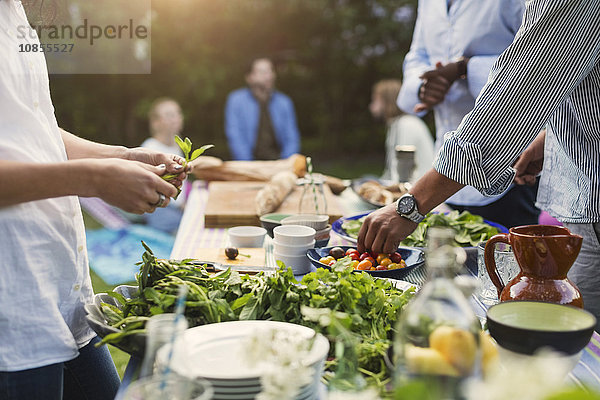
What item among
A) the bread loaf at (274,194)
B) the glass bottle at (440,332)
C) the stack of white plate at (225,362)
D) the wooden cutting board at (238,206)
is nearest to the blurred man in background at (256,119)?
the wooden cutting board at (238,206)

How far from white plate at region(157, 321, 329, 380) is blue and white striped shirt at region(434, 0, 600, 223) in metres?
0.76

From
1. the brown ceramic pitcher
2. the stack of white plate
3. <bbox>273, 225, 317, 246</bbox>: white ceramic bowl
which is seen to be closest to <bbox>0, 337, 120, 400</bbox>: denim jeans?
the stack of white plate

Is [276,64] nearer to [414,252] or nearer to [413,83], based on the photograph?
[413,83]

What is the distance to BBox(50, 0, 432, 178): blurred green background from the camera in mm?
11102

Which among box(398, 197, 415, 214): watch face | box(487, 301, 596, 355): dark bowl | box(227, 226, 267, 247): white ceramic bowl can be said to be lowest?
box(227, 226, 267, 247): white ceramic bowl

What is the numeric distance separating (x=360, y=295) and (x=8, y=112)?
858mm

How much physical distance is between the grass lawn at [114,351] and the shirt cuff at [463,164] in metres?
2.73

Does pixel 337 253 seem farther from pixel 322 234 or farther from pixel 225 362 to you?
pixel 225 362

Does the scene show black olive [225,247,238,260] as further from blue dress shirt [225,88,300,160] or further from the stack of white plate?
blue dress shirt [225,88,300,160]

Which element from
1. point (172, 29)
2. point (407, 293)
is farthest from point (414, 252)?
point (172, 29)

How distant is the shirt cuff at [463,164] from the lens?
1661 mm

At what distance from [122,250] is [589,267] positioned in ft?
14.8

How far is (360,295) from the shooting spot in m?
1.34

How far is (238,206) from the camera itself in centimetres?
300
